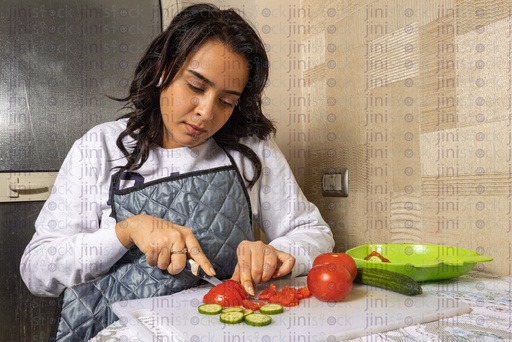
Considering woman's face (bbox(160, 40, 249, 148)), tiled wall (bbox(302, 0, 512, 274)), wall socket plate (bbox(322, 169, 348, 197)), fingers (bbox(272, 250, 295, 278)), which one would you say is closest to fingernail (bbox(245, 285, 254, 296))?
fingers (bbox(272, 250, 295, 278))

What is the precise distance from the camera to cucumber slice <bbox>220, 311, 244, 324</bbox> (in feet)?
2.19

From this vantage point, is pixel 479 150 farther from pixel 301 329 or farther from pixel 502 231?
pixel 301 329

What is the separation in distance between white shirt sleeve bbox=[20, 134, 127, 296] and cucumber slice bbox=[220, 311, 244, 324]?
337 mm

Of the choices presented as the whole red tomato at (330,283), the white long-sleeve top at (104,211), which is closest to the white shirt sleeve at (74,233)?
the white long-sleeve top at (104,211)

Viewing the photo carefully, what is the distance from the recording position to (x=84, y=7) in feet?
4.84

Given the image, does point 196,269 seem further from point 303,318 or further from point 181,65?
point 181,65

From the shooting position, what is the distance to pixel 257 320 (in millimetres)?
665

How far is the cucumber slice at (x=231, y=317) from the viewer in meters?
0.67

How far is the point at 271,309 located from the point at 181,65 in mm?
577

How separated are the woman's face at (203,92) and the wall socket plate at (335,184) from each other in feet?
1.76

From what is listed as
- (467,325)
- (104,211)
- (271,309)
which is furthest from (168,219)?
(467,325)

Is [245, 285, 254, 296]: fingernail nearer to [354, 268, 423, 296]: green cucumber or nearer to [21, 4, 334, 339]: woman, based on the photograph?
[21, 4, 334, 339]: woman

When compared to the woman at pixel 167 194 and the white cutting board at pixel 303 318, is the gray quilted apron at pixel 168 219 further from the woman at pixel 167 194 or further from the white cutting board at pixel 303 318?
the white cutting board at pixel 303 318

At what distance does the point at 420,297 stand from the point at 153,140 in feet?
2.27
